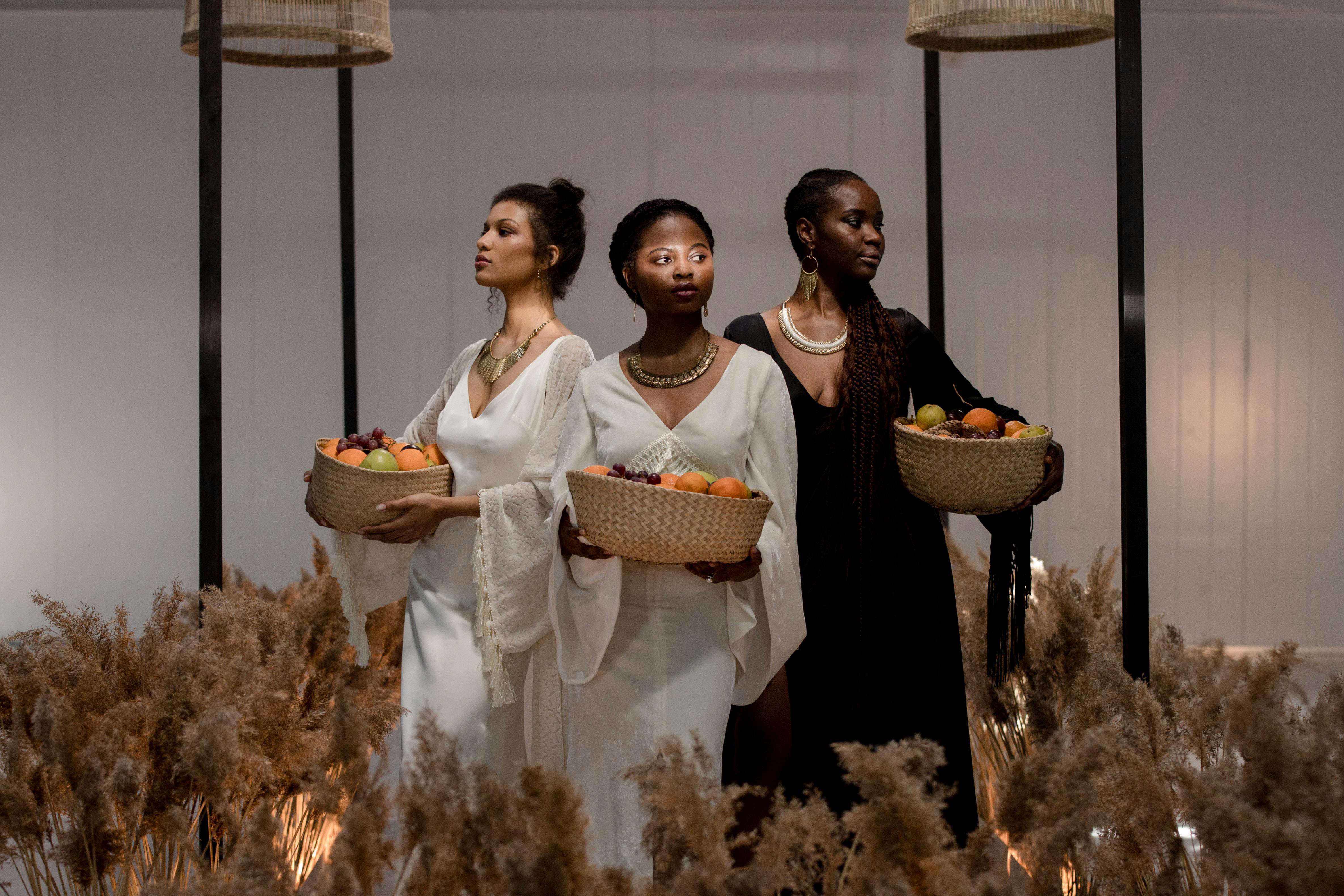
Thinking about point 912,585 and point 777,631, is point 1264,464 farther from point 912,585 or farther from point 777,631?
point 777,631

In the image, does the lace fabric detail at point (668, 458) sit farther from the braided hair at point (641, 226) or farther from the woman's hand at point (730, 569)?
the braided hair at point (641, 226)

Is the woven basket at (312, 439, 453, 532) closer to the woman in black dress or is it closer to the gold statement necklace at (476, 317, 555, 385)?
the gold statement necklace at (476, 317, 555, 385)

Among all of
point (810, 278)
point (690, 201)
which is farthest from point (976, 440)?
point (690, 201)

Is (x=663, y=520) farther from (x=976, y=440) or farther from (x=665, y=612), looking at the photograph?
(x=976, y=440)

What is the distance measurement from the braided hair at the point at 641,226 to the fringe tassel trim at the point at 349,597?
120 centimetres

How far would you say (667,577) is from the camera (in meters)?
2.80

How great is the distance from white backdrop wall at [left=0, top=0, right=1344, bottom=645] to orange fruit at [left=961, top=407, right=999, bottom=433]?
3841 millimetres

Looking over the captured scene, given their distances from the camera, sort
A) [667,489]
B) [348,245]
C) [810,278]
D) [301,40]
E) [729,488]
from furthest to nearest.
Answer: [348,245], [301,40], [810,278], [729,488], [667,489]

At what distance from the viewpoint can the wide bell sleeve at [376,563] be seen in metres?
3.50

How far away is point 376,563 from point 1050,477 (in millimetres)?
→ 1939

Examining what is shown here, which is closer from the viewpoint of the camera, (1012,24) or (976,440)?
(976,440)

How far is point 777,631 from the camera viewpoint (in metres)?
2.74

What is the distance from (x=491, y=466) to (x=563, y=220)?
2.47 feet

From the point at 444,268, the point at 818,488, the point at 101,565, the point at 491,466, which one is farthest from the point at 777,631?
the point at 101,565
